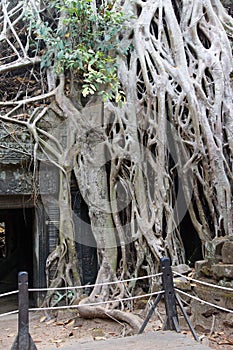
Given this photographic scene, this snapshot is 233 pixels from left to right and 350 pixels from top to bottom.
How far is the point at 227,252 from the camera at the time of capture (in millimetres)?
2641

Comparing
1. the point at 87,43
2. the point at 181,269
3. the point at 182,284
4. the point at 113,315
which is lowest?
the point at 113,315

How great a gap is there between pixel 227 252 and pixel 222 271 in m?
0.14

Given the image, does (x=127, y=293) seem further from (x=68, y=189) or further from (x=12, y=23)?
(x=12, y=23)

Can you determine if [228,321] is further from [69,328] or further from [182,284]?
[69,328]

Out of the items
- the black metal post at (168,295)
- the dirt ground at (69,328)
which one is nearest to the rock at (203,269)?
the dirt ground at (69,328)

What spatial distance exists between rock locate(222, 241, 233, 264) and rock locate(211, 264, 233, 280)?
0.13 ft

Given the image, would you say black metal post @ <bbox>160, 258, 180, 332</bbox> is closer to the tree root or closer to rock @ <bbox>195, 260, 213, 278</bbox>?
rock @ <bbox>195, 260, 213, 278</bbox>

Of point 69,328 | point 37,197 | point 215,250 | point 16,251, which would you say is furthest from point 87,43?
point 16,251

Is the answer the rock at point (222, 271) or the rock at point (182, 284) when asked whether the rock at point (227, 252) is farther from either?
the rock at point (182, 284)

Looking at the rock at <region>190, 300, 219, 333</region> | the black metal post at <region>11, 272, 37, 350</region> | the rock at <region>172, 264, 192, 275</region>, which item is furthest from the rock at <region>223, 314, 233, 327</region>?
the black metal post at <region>11, 272, 37, 350</region>

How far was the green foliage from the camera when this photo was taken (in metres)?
4.02

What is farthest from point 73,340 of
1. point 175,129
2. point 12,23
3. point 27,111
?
point 12,23

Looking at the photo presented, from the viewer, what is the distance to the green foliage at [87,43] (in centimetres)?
402

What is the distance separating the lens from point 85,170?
4145 mm
